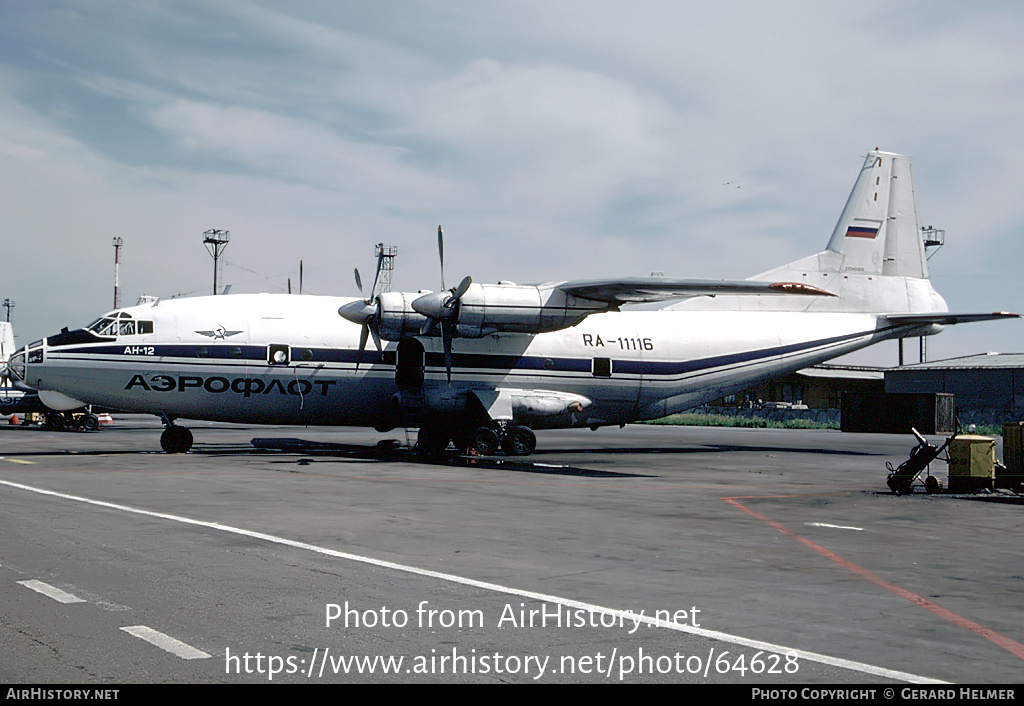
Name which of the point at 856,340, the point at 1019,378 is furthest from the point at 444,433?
the point at 1019,378

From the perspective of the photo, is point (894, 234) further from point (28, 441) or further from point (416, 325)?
point (28, 441)

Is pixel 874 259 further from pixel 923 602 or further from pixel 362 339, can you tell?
pixel 923 602

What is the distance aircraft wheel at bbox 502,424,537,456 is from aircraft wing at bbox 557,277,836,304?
521cm

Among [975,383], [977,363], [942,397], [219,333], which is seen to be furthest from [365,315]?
[977,363]

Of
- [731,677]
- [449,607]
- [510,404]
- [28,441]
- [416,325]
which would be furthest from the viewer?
[28,441]

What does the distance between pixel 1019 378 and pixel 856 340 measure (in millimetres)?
39504

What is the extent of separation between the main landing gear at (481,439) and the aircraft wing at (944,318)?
635 inches

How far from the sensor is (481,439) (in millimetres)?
28562

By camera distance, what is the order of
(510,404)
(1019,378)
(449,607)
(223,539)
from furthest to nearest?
(1019,378)
(510,404)
(223,539)
(449,607)

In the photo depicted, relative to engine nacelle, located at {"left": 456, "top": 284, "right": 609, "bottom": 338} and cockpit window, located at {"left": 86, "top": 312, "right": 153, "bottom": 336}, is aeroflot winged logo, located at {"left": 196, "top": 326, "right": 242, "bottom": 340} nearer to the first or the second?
cockpit window, located at {"left": 86, "top": 312, "right": 153, "bottom": 336}

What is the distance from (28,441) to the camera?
3659cm

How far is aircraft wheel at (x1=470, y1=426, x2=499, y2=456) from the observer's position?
93.3 ft

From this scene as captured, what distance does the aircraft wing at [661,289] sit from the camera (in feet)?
79.3

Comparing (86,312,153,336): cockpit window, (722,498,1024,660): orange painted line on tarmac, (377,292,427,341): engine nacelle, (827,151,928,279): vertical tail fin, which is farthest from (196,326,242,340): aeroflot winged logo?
(827,151,928,279): vertical tail fin
